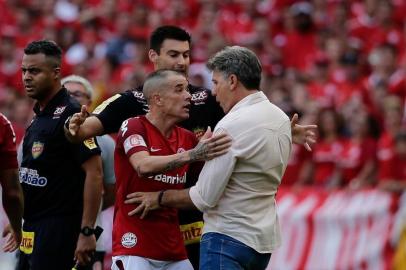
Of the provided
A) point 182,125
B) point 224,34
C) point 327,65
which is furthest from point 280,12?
point 182,125

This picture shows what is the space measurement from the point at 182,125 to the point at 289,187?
6224mm

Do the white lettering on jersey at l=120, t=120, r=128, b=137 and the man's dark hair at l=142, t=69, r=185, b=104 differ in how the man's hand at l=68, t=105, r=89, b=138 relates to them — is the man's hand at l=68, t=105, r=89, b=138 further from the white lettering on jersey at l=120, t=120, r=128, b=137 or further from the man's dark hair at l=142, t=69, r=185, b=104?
the man's dark hair at l=142, t=69, r=185, b=104

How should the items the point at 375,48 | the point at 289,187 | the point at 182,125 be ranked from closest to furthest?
the point at 182,125
the point at 289,187
the point at 375,48

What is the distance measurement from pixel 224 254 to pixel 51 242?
1765mm

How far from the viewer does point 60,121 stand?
8703 millimetres

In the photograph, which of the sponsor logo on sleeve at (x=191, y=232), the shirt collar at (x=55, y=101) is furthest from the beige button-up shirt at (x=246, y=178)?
the shirt collar at (x=55, y=101)

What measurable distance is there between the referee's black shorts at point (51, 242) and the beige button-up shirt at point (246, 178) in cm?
155

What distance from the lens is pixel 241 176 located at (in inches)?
294

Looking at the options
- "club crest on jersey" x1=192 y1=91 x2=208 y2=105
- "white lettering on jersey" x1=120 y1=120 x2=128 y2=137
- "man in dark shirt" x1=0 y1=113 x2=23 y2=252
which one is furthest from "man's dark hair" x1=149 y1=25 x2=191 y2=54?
"man in dark shirt" x1=0 y1=113 x2=23 y2=252

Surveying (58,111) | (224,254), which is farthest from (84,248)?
(224,254)

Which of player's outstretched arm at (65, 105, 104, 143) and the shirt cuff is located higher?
player's outstretched arm at (65, 105, 104, 143)

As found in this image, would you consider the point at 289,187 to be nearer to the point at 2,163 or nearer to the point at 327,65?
the point at 327,65

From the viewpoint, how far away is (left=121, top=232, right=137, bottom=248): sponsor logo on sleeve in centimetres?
791

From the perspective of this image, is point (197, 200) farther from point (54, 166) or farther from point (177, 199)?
point (54, 166)
